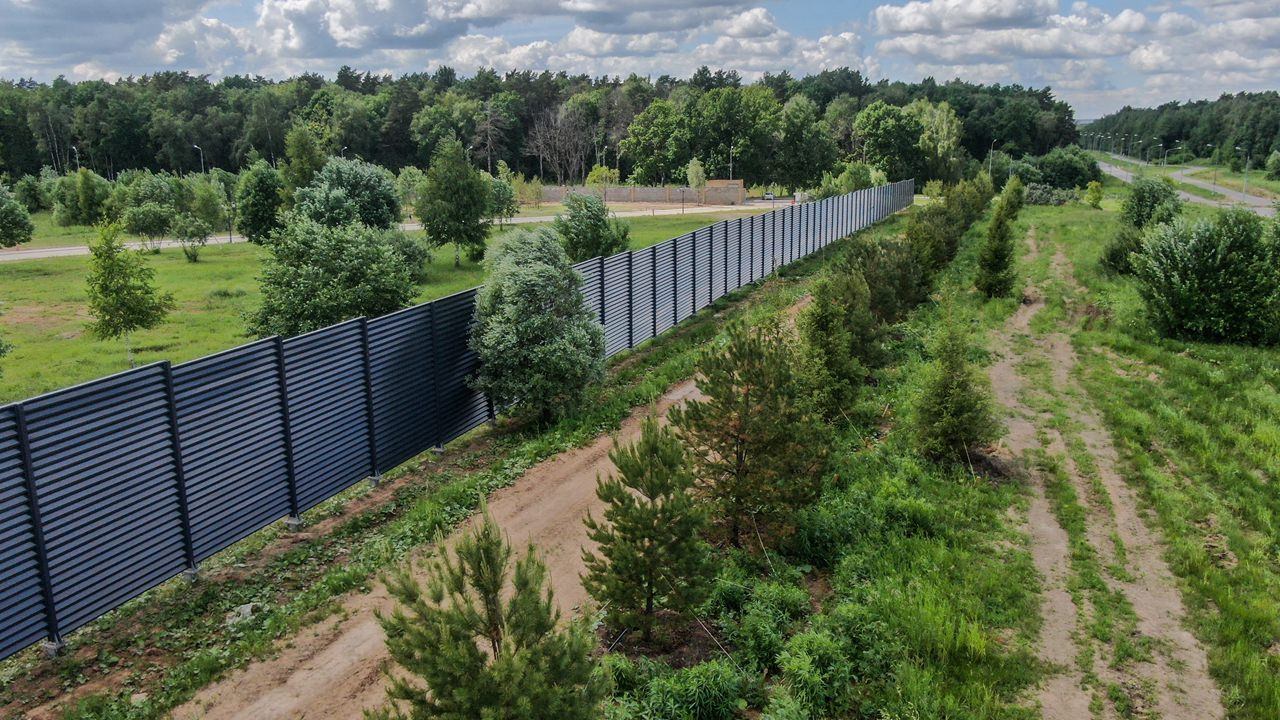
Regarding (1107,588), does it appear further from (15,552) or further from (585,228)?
(585,228)

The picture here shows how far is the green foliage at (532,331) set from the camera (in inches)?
514

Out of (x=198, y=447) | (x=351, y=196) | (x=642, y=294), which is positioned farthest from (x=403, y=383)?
(x=351, y=196)

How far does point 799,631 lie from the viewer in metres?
7.97


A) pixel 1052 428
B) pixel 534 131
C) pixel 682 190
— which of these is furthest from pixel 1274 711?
pixel 534 131

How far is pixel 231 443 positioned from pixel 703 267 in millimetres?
15920

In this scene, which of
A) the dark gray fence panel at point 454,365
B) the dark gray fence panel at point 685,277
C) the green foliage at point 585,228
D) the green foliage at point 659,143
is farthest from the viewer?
the green foliage at point 659,143

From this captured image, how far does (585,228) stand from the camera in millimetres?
23766

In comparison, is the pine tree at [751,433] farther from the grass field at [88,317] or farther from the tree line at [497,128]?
the tree line at [497,128]

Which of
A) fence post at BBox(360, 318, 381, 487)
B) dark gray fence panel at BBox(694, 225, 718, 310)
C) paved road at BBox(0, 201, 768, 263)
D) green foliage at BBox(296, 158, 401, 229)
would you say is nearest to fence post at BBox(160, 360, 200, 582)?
fence post at BBox(360, 318, 381, 487)

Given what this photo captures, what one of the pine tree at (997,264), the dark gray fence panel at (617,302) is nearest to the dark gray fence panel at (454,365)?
the dark gray fence panel at (617,302)

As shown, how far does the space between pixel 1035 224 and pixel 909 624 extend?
1994 inches

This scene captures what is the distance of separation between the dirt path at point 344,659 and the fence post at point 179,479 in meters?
1.90

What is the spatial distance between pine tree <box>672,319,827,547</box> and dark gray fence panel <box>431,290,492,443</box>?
4935 millimetres

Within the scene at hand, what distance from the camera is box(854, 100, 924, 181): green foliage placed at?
84.9 m
